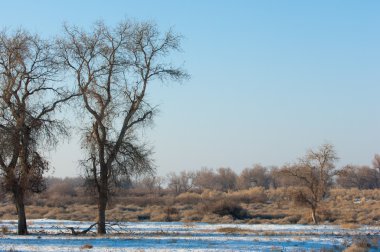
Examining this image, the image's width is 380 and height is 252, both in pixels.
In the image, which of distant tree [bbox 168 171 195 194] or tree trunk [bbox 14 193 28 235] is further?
distant tree [bbox 168 171 195 194]

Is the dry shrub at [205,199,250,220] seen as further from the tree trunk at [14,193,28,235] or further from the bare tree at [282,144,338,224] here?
the tree trunk at [14,193,28,235]

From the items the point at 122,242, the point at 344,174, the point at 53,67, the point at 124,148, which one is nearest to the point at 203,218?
the point at 344,174

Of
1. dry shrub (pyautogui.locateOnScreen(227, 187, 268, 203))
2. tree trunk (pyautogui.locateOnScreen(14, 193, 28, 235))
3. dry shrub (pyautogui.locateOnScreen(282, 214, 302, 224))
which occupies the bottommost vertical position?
dry shrub (pyautogui.locateOnScreen(282, 214, 302, 224))

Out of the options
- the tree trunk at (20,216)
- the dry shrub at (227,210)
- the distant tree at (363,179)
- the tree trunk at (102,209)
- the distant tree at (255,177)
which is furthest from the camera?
the distant tree at (255,177)

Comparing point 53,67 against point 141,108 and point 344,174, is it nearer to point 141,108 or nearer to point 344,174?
point 141,108

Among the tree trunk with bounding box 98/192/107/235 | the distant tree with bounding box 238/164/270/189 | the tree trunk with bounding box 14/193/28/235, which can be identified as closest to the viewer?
the tree trunk with bounding box 14/193/28/235

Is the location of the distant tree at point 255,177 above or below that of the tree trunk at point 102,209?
above

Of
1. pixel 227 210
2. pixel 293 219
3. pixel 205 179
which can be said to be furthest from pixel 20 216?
pixel 205 179

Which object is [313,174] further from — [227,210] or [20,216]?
[20,216]

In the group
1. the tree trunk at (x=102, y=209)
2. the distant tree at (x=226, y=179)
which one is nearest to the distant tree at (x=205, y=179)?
the distant tree at (x=226, y=179)

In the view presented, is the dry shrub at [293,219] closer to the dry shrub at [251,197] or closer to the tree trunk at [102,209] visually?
the tree trunk at [102,209]

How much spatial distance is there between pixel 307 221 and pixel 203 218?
8.03m

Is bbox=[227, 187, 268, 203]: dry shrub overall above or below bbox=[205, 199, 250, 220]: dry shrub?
above

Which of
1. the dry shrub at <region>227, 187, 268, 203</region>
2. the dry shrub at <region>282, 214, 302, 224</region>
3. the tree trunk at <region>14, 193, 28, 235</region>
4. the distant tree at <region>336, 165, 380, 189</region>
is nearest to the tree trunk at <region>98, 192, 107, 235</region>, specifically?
the tree trunk at <region>14, 193, 28, 235</region>
